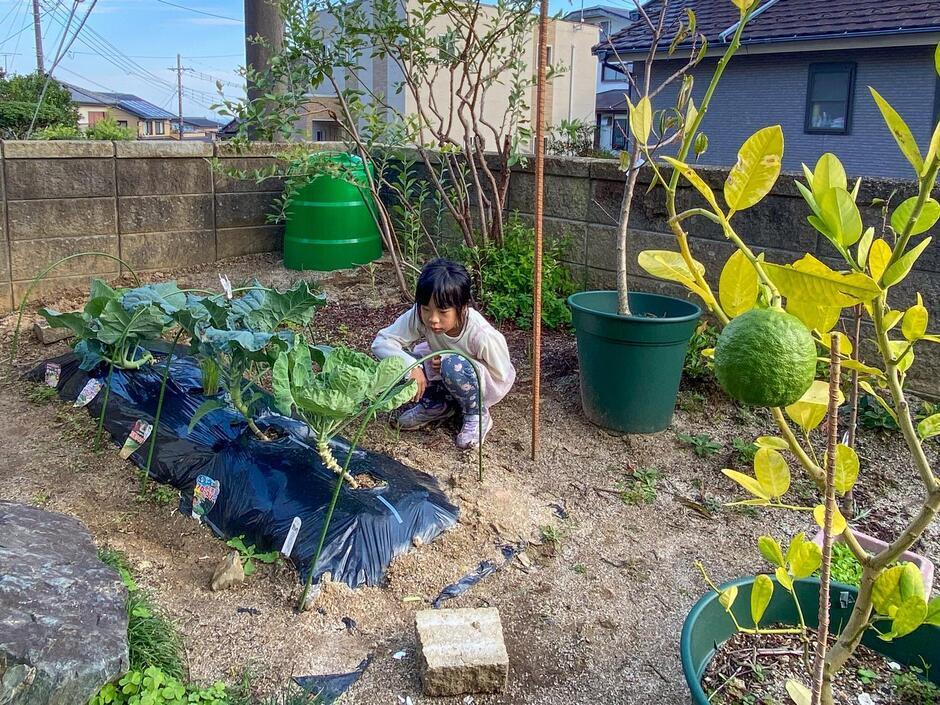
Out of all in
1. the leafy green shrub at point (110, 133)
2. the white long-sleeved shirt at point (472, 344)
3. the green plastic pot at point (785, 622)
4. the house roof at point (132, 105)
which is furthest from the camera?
the house roof at point (132, 105)

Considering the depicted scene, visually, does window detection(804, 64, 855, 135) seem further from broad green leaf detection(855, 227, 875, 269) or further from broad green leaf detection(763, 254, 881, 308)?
broad green leaf detection(763, 254, 881, 308)

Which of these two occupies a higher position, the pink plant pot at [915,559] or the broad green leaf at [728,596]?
the broad green leaf at [728,596]

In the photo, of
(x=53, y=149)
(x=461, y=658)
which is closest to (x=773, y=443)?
(x=461, y=658)

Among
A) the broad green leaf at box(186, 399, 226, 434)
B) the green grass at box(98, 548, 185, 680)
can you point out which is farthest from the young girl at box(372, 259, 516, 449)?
the green grass at box(98, 548, 185, 680)

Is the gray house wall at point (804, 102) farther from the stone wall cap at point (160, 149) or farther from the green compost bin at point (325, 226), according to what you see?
the stone wall cap at point (160, 149)

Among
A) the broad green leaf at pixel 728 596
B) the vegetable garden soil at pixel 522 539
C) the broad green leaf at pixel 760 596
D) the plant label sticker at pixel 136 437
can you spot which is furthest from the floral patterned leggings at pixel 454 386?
the broad green leaf at pixel 760 596

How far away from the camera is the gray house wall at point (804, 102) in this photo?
10227mm

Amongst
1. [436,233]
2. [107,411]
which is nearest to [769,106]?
[436,233]

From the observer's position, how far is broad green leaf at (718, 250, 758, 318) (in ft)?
3.36

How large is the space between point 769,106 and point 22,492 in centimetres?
1171

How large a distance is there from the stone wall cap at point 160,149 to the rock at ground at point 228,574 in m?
3.45

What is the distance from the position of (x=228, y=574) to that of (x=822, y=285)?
1.81 meters

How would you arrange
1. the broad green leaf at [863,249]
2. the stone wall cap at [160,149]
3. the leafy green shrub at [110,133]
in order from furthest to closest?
1. the leafy green shrub at [110,133]
2. the stone wall cap at [160,149]
3. the broad green leaf at [863,249]

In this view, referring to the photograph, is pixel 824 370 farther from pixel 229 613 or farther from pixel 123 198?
pixel 123 198
